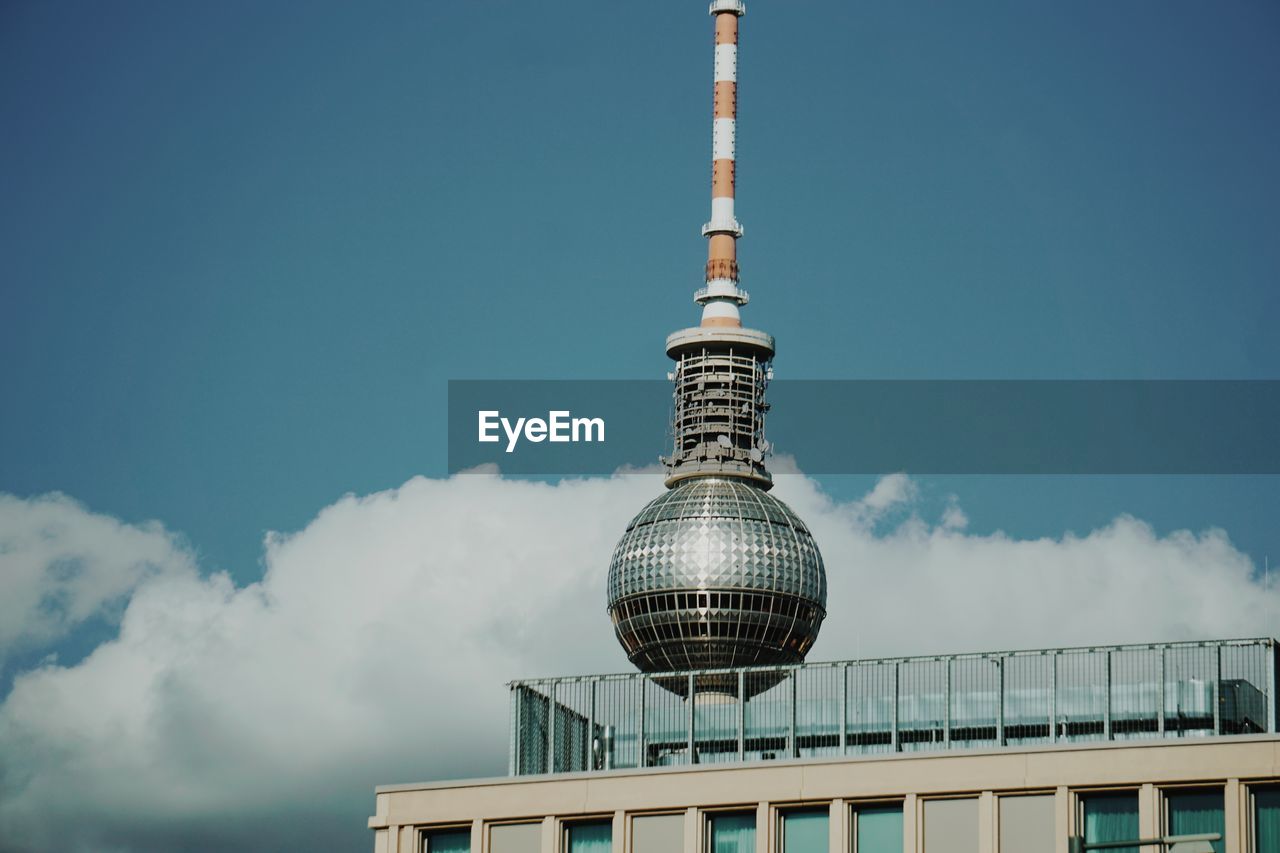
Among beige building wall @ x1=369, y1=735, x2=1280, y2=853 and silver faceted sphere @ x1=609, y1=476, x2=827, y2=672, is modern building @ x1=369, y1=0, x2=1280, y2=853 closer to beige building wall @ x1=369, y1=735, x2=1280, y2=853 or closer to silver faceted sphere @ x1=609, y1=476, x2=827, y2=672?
beige building wall @ x1=369, y1=735, x2=1280, y2=853

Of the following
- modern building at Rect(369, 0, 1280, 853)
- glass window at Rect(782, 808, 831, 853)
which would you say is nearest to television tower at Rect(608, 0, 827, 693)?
modern building at Rect(369, 0, 1280, 853)

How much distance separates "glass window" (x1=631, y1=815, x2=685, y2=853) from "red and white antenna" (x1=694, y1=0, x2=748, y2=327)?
99191 millimetres

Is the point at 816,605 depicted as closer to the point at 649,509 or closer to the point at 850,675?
the point at 649,509

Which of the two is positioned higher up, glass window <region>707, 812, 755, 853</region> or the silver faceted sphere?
the silver faceted sphere

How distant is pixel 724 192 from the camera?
542 ft

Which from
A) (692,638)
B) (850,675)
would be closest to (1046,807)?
(850,675)

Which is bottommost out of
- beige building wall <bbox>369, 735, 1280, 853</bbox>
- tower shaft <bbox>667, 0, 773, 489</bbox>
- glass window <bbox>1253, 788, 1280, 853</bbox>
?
glass window <bbox>1253, 788, 1280, 853</bbox>

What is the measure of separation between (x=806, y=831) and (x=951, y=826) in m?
3.59

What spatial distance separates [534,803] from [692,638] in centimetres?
8721

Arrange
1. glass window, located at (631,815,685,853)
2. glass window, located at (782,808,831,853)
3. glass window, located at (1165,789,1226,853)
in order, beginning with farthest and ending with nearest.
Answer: glass window, located at (631,815,685,853), glass window, located at (782,808,831,853), glass window, located at (1165,789,1226,853)

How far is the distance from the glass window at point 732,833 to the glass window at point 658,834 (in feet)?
2.45

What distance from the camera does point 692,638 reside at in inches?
6142

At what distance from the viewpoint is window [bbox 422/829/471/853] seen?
229ft

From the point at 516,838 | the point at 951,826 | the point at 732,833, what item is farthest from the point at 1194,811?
the point at 516,838
